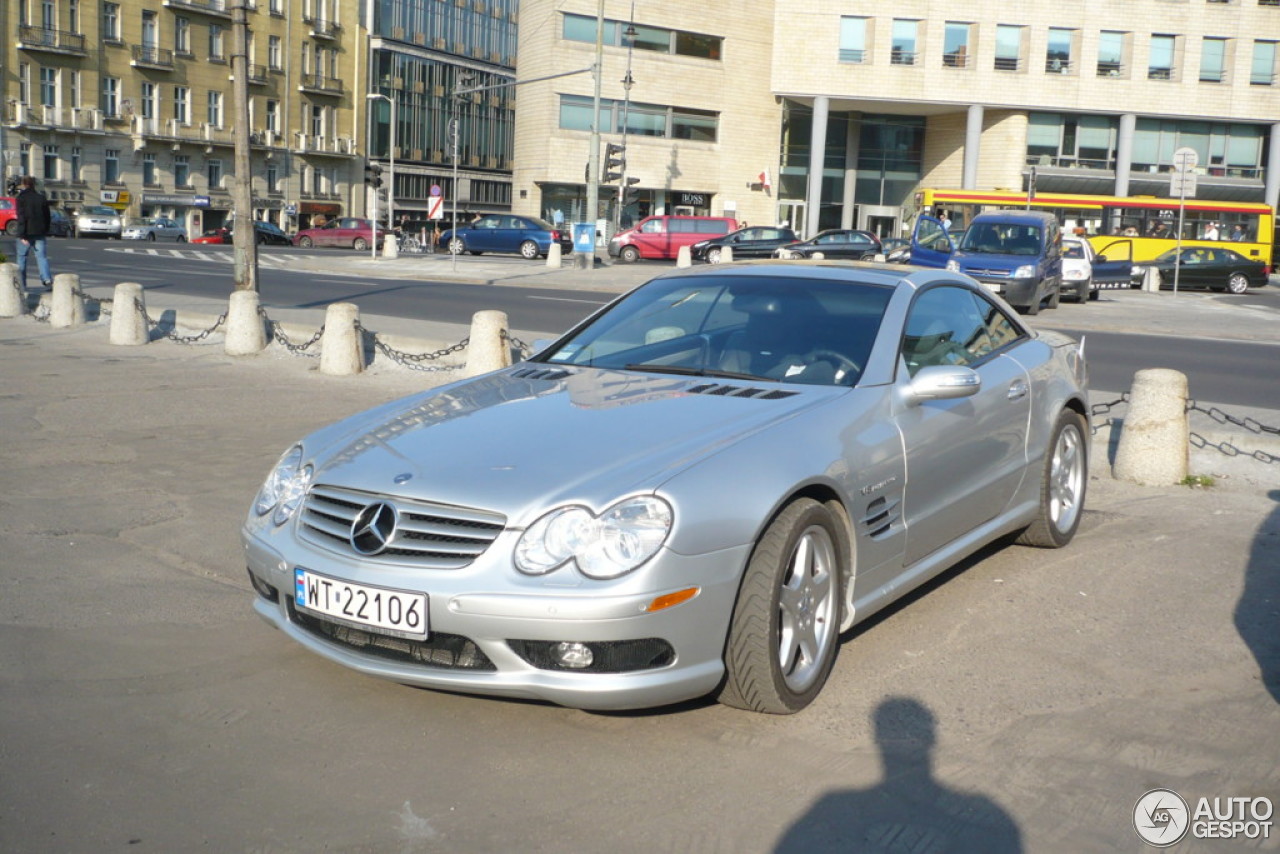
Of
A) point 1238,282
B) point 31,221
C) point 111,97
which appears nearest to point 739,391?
A: point 31,221

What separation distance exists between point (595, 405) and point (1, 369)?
404 inches

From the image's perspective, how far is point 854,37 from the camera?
202ft

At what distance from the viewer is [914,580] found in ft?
16.6

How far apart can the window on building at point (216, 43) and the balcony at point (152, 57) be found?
3507 mm

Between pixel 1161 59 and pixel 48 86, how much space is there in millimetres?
53641

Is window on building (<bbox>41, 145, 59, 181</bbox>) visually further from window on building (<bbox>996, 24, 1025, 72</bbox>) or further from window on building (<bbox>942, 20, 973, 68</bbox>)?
window on building (<bbox>996, 24, 1025, 72</bbox>)

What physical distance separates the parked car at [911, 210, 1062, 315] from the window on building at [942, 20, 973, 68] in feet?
119

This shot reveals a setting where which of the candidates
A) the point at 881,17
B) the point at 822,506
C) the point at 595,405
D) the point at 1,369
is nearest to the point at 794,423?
the point at 822,506

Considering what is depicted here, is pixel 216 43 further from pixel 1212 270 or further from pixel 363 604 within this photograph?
pixel 363 604

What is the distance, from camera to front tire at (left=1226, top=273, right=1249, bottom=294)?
1585 inches

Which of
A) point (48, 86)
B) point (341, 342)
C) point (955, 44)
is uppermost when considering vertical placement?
point (955, 44)

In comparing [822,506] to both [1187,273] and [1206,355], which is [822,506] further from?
[1187,273]

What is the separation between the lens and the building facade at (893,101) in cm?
6106

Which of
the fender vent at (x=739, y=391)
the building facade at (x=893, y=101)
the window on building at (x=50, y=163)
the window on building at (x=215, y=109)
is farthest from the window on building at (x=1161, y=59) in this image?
the fender vent at (x=739, y=391)
